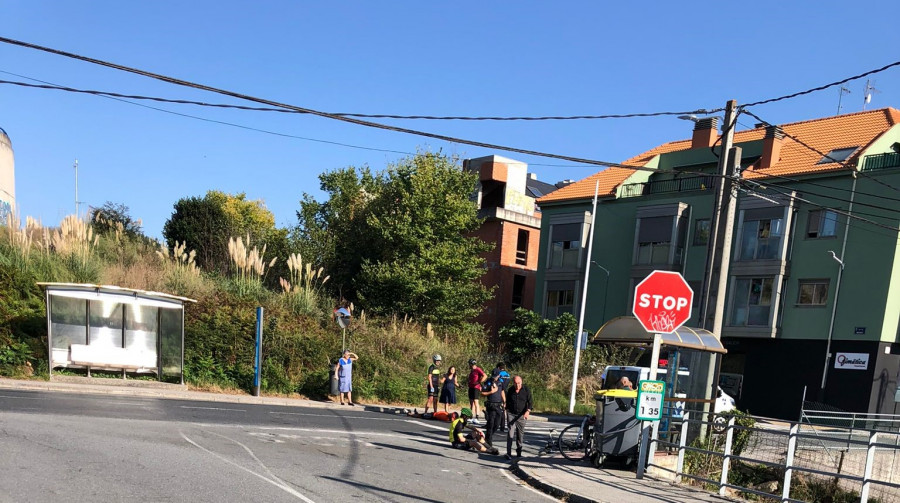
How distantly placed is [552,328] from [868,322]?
1278cm

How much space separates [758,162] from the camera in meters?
37.3

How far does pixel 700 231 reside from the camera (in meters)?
36.6

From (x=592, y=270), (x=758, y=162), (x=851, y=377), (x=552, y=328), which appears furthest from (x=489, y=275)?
(x=851, y=377)

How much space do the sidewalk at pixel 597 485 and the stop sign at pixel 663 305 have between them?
2402 mm

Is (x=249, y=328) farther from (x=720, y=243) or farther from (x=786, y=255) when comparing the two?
(x=786, y=255)

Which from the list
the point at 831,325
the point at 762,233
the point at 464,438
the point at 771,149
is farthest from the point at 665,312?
the point at 771,149

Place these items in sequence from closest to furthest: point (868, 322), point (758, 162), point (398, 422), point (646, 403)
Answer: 1. point (646, 403)
2. point (398, 422)
3. point (868, 322)
4. point (758, 162)

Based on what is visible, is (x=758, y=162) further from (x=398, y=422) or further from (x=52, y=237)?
(x=52, y=237)

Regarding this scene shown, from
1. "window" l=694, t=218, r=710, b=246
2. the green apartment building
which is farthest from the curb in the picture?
"window" l=694, t=218, r=710, b=246

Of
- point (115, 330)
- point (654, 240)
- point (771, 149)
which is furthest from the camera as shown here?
point (654, 240)

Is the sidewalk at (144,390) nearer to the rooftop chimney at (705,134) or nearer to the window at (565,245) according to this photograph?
the window at (565,245)

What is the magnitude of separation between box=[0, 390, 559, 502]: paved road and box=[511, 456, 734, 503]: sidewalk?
0.36m

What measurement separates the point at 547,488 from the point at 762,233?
2642 cm

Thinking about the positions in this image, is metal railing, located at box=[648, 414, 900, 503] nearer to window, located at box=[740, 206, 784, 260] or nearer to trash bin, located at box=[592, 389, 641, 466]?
trash bin, located at box=[592, 389, 641, 466]
